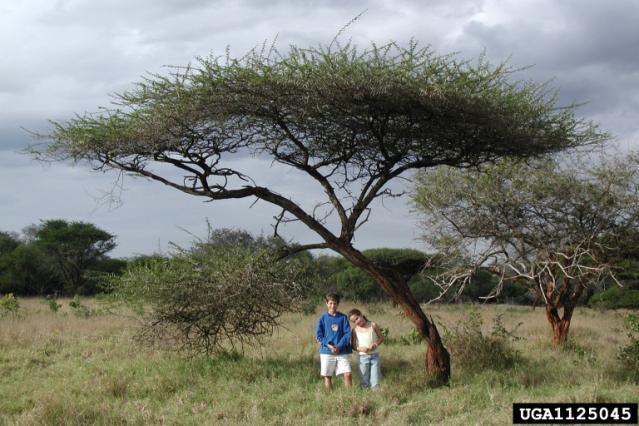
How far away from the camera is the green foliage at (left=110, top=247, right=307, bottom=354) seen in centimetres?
995

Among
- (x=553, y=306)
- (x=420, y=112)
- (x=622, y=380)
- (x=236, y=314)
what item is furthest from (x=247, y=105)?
(x=553, y=306)

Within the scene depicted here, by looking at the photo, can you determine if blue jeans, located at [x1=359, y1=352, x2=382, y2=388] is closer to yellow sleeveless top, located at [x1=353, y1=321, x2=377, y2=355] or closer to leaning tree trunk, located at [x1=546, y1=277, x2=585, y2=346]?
yellow sleeveless top, located at [x1=353, y1=321, x2=377, y2=355]

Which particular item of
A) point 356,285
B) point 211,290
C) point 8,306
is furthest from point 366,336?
point 356,285

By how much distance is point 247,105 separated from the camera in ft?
→ 31.4

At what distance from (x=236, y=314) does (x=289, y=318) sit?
836cm

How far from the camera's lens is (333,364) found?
942 cm

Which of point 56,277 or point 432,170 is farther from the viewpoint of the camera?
point 56,277

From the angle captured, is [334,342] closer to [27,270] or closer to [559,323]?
[559,323]

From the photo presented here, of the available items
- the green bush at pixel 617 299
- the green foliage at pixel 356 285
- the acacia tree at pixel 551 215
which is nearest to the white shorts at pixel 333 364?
the acacia tree at pixel 551 215

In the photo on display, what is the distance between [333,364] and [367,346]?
21.9 inches

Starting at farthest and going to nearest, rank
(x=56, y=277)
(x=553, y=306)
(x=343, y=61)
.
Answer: (x=56, y=277)
(x=553, y=306)
(x=343, y=61)

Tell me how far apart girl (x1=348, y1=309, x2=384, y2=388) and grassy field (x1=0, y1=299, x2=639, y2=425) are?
9.9 inches

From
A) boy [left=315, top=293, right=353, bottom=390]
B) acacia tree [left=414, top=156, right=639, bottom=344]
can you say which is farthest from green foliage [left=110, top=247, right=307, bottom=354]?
acacia tree [left=414, top=156, right=639, bottom=344]

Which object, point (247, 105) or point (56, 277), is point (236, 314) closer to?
point (247, 105)
